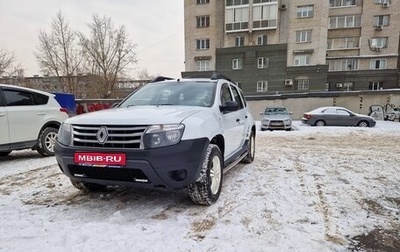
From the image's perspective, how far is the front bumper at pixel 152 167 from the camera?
285 centimetres

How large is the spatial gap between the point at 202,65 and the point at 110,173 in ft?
104

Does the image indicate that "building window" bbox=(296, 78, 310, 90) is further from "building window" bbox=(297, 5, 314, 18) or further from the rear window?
the rear window

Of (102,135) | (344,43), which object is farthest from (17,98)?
(344,43)

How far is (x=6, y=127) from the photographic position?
572cm

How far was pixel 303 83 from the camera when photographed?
3116 centimetres

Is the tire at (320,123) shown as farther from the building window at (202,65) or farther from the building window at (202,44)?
the building window at (202,44)

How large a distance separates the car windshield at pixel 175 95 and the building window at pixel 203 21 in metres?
30.4

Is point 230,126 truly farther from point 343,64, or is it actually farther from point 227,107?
point 343,64

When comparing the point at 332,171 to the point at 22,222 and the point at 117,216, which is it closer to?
the point at 117,216

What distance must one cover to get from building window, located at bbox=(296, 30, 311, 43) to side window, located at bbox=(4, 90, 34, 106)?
29.7m

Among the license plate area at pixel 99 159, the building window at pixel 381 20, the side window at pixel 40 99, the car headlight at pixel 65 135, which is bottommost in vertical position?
the license plate area at pixel 99 159

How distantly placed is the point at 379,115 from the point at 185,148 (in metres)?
23.9

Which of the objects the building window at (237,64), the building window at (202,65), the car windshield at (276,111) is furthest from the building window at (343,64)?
the car windshield at (276,111)

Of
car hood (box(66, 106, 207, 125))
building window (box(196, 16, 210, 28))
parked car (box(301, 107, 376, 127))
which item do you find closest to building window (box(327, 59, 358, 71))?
building window (box(196, 16, 210, 28))
